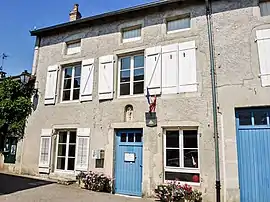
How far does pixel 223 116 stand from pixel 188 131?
114 cm

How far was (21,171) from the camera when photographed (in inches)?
398

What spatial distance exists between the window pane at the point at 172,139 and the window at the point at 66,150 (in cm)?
368

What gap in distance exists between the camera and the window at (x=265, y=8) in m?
7.45

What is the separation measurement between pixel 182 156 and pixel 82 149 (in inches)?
144

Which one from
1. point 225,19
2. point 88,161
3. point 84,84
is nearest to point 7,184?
point 88,161

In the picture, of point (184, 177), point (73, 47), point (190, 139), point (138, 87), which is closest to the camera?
point (184, 177)

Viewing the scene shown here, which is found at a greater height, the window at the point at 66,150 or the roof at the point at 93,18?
the roof at the point at 93,18

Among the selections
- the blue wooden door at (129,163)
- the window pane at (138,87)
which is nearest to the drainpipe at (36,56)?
the window pane at (138,87)

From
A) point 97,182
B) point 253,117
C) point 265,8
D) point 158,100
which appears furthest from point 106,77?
point 265,8

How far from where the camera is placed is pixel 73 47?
34.4 ft

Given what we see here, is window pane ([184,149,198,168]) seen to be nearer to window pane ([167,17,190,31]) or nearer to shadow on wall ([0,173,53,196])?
window pane ([167,17,190,31])

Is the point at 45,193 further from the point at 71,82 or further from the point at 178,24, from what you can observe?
the point at 178,24

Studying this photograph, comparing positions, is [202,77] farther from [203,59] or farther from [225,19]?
[225,19]

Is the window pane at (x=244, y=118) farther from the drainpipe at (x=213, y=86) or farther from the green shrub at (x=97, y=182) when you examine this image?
the green shrub at (x=97, y=182)
